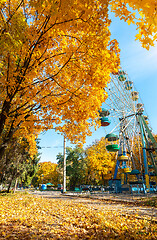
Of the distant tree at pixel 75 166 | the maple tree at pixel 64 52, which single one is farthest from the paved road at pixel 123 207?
the distant tree at pixel 75 166

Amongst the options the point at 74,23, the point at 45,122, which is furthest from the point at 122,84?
the point at 74,23

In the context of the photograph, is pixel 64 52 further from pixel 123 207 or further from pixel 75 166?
pixel 75 166

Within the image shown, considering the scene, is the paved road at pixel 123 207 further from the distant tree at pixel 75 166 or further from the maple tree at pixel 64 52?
the distant tree at pixel 75 166

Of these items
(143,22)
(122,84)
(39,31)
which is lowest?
(143,22)

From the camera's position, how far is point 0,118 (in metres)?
3.95

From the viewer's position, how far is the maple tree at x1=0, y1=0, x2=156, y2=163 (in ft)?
7.66

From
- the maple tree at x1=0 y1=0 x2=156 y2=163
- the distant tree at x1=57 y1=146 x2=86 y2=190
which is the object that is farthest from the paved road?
the distant tree at x1=57 y1=146 x2=86 y2=190

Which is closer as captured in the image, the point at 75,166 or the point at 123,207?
the point at 123,207

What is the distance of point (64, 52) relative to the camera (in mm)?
3777

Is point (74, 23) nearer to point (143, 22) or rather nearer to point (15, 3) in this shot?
point (143, 22)

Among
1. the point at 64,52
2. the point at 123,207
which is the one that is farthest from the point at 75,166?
the point at 64,52

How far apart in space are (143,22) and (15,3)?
10.9 feet

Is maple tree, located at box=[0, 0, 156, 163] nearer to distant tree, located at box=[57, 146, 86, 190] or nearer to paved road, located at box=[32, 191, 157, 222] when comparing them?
paved road, located at box=[32, 191, 157, 222]

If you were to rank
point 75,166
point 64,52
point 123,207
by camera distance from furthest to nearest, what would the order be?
point 75,166
point 123,207
point 64,52
